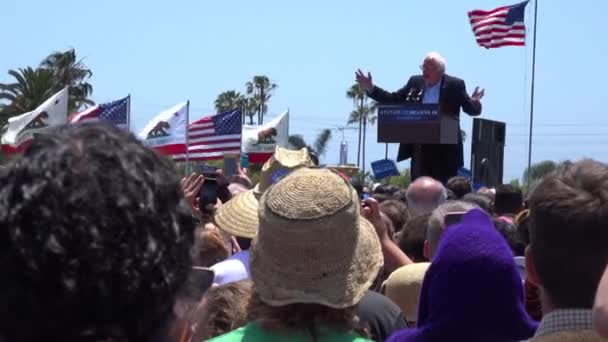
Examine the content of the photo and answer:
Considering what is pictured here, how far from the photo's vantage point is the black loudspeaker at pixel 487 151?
39.2 feet

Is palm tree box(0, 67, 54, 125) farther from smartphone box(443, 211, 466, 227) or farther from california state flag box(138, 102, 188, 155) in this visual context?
smartphone box(443, 211, 466, 227)

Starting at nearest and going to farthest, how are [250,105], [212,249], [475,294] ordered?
1. [475,294]
2. [212,249]
3. [250,105]

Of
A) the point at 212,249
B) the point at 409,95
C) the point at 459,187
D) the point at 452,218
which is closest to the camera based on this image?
the point at 452,218

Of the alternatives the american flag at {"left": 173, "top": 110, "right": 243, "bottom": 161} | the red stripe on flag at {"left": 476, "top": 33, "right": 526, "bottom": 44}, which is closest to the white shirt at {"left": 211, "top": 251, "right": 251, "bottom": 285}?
the american flag at {"left": 173, "top": 110, "right": 243, "bottom": 161}

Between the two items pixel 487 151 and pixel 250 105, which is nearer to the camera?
pixel 487 151

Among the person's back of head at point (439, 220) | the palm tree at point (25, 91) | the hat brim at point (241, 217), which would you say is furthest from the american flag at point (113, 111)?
the palm tree at point (25, 91)

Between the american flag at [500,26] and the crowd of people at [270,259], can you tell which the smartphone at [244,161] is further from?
the crowd of people at [270,259]

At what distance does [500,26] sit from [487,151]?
6609mm

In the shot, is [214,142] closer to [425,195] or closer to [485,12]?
[485,12]

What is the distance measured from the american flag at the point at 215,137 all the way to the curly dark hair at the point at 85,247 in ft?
51.4

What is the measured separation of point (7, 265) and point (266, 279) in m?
1.40

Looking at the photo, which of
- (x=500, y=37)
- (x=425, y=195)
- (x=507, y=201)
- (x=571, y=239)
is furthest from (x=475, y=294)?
(x=500, y=37)

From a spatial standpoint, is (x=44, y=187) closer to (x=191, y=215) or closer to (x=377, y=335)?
(x=191, y=215)

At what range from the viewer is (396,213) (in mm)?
7066
